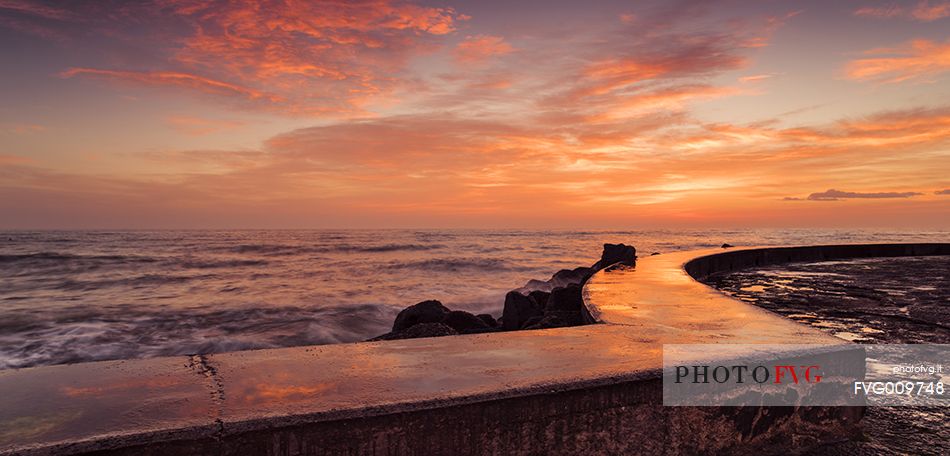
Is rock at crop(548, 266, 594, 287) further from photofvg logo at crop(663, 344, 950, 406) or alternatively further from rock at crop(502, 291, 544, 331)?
photofvg logo at crop(663, 344, 950, 406)

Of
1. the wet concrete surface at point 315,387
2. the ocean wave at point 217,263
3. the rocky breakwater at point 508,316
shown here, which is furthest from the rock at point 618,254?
the ocean wave at point 217,263

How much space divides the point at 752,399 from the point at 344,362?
1.70 m

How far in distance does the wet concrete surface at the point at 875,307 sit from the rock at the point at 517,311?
295 cm

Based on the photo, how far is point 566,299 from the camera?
25.1ft

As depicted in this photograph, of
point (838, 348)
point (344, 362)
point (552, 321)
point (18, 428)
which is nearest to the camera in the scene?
point (18, 428)

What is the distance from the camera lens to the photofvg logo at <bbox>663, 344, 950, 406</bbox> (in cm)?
211

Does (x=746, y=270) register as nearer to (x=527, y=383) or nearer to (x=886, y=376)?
(x=886, y=376)

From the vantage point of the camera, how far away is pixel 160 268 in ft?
90.0

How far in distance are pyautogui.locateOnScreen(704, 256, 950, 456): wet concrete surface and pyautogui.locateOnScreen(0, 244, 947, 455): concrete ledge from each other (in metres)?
0.25

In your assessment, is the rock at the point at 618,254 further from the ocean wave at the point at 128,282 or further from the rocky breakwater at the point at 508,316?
the ocean wave at the point at 128,282

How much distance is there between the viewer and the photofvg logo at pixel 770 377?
211 cm

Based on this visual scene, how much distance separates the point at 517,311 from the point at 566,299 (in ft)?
Answer: 3.52

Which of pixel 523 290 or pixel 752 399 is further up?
pixel 752 399

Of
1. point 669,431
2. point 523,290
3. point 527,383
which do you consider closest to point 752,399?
point 669,431
